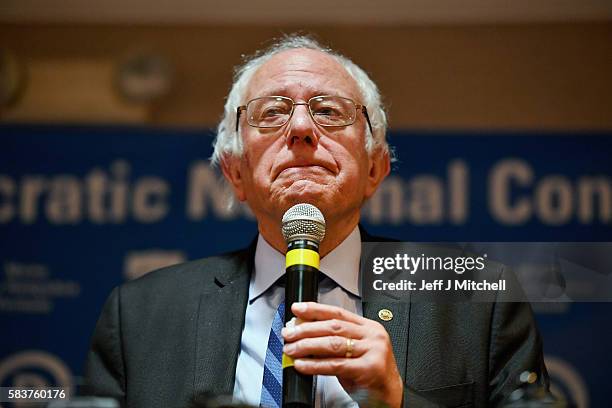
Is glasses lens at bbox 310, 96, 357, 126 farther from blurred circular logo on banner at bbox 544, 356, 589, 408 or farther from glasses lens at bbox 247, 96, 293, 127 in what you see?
blurred circular logo on banner at bbox 544, 356, 589, 408

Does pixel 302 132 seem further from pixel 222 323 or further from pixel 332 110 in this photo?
pixel 222 323

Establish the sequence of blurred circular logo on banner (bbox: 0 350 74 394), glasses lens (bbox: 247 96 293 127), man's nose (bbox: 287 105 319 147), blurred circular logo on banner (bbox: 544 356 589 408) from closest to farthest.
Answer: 1. man's nose (bbox: 287 105 319 147)
2. glasses lens (bbox: 247 96 293 127)
3. blurred circular logo on banner (bbox: 544 356 589 408)
4. blurred circular logo on banner (bbox: 0 350 74 394)

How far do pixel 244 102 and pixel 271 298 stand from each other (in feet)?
1.96

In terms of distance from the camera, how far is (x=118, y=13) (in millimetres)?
4633

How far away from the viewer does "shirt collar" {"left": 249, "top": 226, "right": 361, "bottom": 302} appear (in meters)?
2.30

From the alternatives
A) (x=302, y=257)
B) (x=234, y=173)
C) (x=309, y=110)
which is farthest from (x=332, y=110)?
(x=302, y=257)

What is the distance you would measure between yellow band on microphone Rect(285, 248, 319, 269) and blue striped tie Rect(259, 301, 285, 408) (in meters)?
0.48

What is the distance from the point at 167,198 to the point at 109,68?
0.97m

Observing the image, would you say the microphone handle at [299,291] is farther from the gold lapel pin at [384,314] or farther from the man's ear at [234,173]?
the man's ear at [234,173]

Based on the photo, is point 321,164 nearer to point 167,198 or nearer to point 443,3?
point 167,198

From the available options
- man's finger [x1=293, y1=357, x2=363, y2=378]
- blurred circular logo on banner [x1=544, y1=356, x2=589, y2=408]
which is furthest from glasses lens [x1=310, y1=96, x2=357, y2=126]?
blurred circular logo on banner [x1=544, y1=356, x2=589, y2=408]

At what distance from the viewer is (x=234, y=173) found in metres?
2.61

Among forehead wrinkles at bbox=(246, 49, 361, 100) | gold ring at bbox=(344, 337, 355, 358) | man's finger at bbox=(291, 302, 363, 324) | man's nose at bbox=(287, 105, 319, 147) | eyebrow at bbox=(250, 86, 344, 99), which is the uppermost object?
forehead wrinkles at bbox=(246, 49, 361, 100)

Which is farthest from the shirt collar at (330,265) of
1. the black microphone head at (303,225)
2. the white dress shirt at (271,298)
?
the black microphone head at (303,225)
